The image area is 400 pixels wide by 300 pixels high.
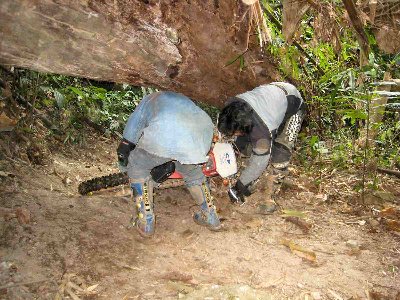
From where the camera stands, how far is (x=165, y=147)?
9.39 ft

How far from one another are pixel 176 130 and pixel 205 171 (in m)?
0.79

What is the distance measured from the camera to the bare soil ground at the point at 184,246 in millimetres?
2422

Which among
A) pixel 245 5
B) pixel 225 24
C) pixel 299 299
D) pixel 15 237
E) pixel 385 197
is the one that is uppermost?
pixel 245 5

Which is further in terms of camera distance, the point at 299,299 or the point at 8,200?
the point at 8,200

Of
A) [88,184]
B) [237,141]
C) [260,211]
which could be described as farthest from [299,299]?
[88,184]

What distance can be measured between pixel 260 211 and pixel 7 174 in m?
2.39

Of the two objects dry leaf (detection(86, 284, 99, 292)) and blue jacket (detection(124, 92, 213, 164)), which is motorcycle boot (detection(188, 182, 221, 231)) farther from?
dry leaf (detection(86, 284, 99, 292))

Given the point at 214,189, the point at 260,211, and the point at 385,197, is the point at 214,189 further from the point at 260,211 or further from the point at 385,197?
the point at 385,197

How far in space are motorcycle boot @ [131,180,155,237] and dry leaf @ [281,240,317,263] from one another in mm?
1148

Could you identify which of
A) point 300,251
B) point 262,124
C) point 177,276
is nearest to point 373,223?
point 300,251

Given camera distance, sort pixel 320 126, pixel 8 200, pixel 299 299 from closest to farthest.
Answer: pixel 299 299 < pixel 8 200 < pixel 320 126

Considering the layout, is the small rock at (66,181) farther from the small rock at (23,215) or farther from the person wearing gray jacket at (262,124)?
the person wearing gray jacket at (262,124)

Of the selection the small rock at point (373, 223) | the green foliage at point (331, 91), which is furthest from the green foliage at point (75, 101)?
the small rock at point (373, 223)

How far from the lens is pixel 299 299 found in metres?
2.39
